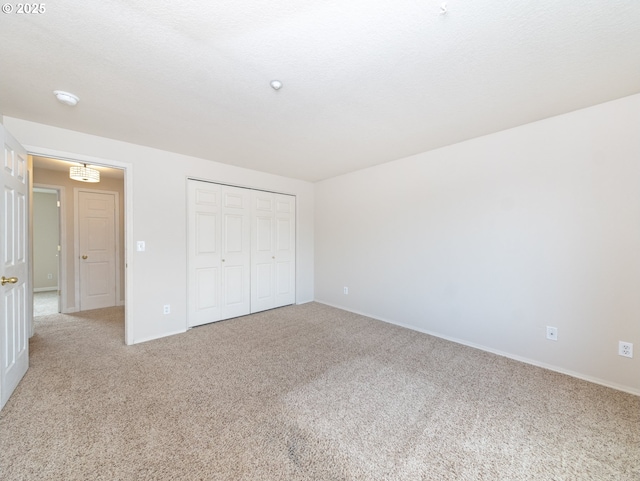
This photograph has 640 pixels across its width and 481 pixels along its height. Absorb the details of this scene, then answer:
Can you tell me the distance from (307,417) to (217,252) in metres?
2.71

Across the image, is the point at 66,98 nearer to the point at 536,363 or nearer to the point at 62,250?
the point at 62,250

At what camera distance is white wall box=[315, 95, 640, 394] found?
6.89ft

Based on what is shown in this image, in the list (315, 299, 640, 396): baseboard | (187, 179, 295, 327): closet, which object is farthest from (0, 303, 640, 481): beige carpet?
(187, 179, 295, 327): closet

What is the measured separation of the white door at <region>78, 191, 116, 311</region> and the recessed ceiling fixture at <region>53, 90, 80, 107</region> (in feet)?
10.2

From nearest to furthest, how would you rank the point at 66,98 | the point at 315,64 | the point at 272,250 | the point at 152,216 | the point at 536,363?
the point at 315,64 < the point at 66,98 < the point at 536,363 < the point at 152,216 < the point at 272,250

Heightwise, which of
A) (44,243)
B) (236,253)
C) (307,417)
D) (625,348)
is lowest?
(307,417)

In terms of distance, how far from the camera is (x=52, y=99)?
2074 millimetres

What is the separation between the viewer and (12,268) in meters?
2.04

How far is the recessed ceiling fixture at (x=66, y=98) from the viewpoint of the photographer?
197 cm

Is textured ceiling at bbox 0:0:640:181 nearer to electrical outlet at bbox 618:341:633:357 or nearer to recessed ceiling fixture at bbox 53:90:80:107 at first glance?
recessed ceiling fixture at bbox 53:90:80:107

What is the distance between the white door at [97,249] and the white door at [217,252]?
237 cm

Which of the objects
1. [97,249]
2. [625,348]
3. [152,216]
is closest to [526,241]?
[625,348]

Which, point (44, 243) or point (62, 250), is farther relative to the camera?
point (44, 243)

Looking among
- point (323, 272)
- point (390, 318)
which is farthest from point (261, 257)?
point (390, 318)
